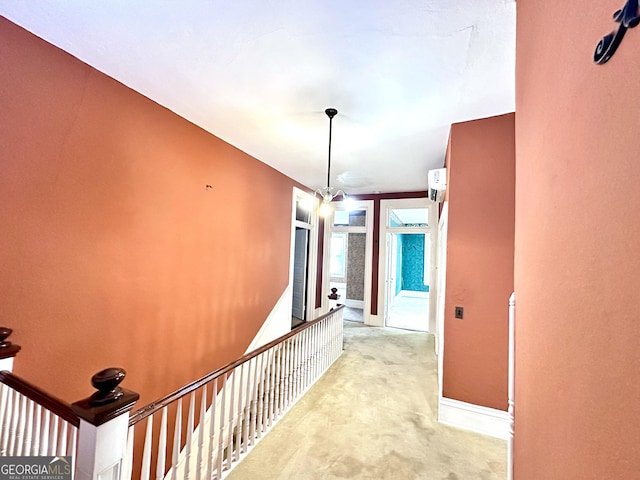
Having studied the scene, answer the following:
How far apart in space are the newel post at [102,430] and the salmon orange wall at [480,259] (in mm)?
2472

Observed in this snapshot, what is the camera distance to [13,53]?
1562 mm

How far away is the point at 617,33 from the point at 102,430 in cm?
183

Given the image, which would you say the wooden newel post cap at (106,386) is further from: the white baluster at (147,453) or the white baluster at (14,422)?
the white baluster at (14,422)

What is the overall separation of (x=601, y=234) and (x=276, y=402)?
2572mm

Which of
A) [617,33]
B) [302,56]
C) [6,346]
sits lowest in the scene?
[6,346]

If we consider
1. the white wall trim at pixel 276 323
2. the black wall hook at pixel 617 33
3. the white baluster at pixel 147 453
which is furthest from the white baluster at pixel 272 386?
the black wall hook at pixel 617 33

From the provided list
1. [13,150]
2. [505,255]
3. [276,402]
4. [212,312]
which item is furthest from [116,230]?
[505,255]

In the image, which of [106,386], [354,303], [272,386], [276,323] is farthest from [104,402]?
[354,303]

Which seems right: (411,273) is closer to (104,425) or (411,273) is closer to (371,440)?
(371,440)

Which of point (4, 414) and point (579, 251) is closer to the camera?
point (579, 251)

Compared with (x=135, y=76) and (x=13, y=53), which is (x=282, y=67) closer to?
(x=135, y=76)

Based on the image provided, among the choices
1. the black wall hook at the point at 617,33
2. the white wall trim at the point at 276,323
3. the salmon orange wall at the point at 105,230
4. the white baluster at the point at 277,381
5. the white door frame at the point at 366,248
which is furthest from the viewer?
the white door frame at the point at 366,248

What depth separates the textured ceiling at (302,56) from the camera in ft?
4.72

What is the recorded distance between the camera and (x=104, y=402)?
3.37 ft
